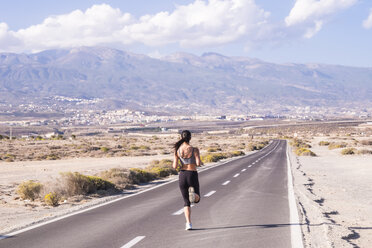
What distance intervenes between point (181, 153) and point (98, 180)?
8.29 metres

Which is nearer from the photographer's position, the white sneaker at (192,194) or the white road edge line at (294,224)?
the white road edge line at (294,224)

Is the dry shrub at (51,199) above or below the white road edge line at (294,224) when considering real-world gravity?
above

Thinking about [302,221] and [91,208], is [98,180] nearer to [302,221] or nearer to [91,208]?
[91,208]

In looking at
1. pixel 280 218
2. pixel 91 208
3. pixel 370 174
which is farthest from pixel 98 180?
pixel 370 174

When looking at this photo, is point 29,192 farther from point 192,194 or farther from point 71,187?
point 192,194

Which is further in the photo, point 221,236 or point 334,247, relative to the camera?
point 221,236

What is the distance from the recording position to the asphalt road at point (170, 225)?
842cm

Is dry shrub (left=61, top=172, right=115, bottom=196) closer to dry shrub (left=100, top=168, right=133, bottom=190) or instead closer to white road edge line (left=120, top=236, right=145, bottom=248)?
dry shrub (left=100, top=168, right=133, bottom=190)

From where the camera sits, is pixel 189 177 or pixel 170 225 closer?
pixel 189 177

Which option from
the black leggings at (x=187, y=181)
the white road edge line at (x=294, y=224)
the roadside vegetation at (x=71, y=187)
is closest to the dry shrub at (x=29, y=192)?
the roadside vegetation at (x=71, y=187)

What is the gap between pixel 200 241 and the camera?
27.6 ft

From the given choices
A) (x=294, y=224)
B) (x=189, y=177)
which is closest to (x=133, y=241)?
(x=189, y=177)

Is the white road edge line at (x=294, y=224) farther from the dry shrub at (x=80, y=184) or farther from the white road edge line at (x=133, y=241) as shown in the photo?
the dry shrub at (x=80, y=184)

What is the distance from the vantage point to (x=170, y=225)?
32.8 ft
